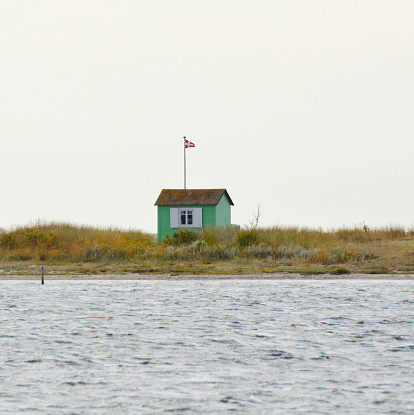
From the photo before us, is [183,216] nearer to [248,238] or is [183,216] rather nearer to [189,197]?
[189,197]

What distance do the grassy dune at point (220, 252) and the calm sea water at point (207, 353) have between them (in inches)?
294

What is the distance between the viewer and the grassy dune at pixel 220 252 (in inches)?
1081

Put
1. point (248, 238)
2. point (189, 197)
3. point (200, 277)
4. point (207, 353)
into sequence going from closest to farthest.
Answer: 1. point (207, 353)
2. point (200, 277)
3. point (248, 238)
4. point (189, 197)

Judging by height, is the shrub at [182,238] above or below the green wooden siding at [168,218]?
below

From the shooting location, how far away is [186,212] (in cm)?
3959

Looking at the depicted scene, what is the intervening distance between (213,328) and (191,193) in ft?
89.1

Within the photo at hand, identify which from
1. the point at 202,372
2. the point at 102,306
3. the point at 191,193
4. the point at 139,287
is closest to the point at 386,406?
the point at 202,372

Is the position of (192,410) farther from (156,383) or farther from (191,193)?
(191,193)

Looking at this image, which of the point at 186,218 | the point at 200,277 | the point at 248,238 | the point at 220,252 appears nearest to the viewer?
the point at 200,277

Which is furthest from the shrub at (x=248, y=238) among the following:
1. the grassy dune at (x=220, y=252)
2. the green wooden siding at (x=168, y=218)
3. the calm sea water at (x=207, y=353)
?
the calm sea water at (x=207, y=353)

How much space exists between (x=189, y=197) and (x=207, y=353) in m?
29.3

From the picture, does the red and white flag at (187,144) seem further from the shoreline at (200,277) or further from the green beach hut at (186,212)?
the shoreline at (200,277)

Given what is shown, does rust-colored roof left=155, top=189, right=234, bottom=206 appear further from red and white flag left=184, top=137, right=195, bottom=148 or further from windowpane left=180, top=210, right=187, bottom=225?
red and white flag left=184, top=137, right=195, bottom=148

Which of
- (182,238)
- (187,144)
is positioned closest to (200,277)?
(182,238)
